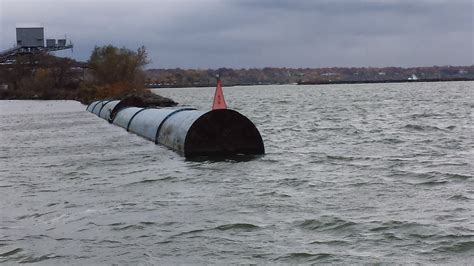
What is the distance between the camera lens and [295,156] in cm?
1877

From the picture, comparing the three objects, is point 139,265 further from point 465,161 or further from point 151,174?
point 465,161

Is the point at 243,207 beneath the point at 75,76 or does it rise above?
beneath

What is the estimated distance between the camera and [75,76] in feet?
433

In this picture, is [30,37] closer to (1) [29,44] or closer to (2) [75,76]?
(1) [29,44]

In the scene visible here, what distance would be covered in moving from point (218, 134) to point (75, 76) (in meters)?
121

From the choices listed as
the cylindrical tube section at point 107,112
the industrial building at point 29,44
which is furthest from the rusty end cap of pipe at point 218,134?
the industrial building at point 29,44

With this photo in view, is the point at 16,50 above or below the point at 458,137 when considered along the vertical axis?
above

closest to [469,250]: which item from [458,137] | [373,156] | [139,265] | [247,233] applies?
[247,233]

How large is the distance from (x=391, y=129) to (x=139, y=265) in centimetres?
2251

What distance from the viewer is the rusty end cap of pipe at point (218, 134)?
17.2 m

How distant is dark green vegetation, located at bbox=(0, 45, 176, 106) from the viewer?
87.2 meters

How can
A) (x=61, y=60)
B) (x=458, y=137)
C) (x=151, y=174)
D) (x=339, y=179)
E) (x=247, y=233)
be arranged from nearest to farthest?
1. (x=247, y=233)
2. (x=339, y=179)
3. (x=151, y=174)
4. (x=458, y=137)
5. (x=61, y=60)

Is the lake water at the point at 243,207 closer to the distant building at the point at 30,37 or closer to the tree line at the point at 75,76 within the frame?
the tree line at the point at 75,76

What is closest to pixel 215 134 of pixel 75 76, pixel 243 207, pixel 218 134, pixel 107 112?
pixel 218 134
